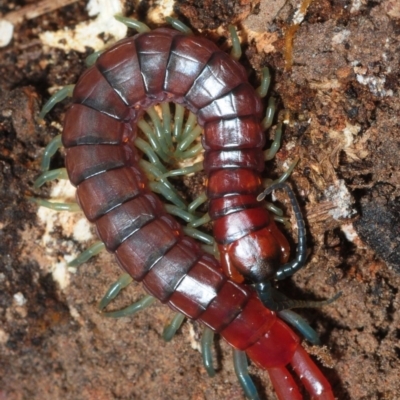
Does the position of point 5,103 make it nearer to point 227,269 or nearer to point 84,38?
point 84,38

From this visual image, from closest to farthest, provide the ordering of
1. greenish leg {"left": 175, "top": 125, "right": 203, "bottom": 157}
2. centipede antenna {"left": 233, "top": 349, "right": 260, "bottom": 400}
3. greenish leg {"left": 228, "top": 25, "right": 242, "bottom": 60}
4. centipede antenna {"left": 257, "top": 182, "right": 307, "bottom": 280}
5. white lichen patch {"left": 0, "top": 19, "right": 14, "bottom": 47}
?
1. centipede antenna {"left": 257, "top": 182, "right": 307, "bottom": 280}
2. greenish leg {"left": 228, "top": 25, "right": 242, "bottom": 60}
3. centipede antenna {"left": 233, "top": 349, "right": 260, "bottom": 400}
4. greenish leg {"left": 175, "top": 125, "right": 203, "bottom": 157}
5. white lichen patch {"left": 0, "top": 19, "right": 14, "bottom": 47}

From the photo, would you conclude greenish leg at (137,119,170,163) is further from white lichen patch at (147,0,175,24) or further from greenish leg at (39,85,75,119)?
white lichen patch at (147,0,175,24)

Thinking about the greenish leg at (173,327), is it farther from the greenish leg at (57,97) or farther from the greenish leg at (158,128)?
the greenish leg at (57,97)

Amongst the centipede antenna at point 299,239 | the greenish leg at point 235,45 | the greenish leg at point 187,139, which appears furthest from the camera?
the greenish leg at point 187,139

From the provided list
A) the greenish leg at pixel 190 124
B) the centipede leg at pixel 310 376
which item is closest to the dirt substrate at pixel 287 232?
the centipede leg at pixel 310 376

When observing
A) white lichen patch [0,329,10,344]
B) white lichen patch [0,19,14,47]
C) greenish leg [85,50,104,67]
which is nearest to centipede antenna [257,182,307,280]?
greenish leg [85,50,104,67]

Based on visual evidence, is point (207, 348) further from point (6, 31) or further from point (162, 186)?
point (6, 31)
